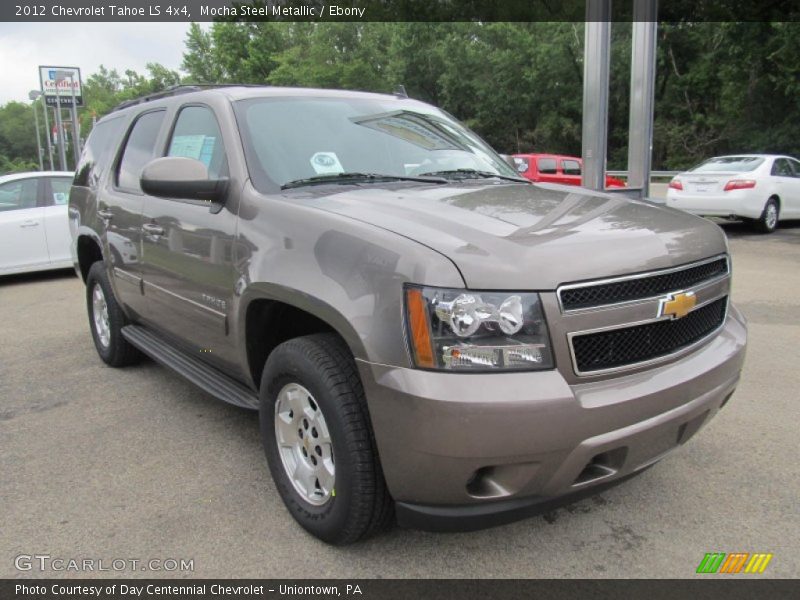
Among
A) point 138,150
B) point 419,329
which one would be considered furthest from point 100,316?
point 419,329

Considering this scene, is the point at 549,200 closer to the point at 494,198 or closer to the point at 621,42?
the point at 494,198

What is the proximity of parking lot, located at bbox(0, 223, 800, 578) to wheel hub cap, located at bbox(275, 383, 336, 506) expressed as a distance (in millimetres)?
230

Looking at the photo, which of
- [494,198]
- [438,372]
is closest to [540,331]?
[438,372]

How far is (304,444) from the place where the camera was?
105 inches

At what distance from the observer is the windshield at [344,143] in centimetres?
314

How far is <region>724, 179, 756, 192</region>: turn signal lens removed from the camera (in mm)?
11945

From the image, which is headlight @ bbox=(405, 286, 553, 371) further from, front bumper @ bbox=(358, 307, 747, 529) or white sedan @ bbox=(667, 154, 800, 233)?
white sedan @ bbox=(667, 154, 800, 233)

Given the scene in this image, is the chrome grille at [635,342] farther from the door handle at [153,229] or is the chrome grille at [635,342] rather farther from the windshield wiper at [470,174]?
the door handle at [153,229]

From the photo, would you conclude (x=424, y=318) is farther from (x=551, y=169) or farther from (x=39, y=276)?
(x=551, y=169)

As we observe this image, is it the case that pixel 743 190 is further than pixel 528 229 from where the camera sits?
Yes

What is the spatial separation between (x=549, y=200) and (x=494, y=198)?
26 centimetres

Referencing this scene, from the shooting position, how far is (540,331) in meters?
2.12

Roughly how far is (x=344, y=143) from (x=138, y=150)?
1.76 metres

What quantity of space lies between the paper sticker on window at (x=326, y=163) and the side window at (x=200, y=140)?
43cm
